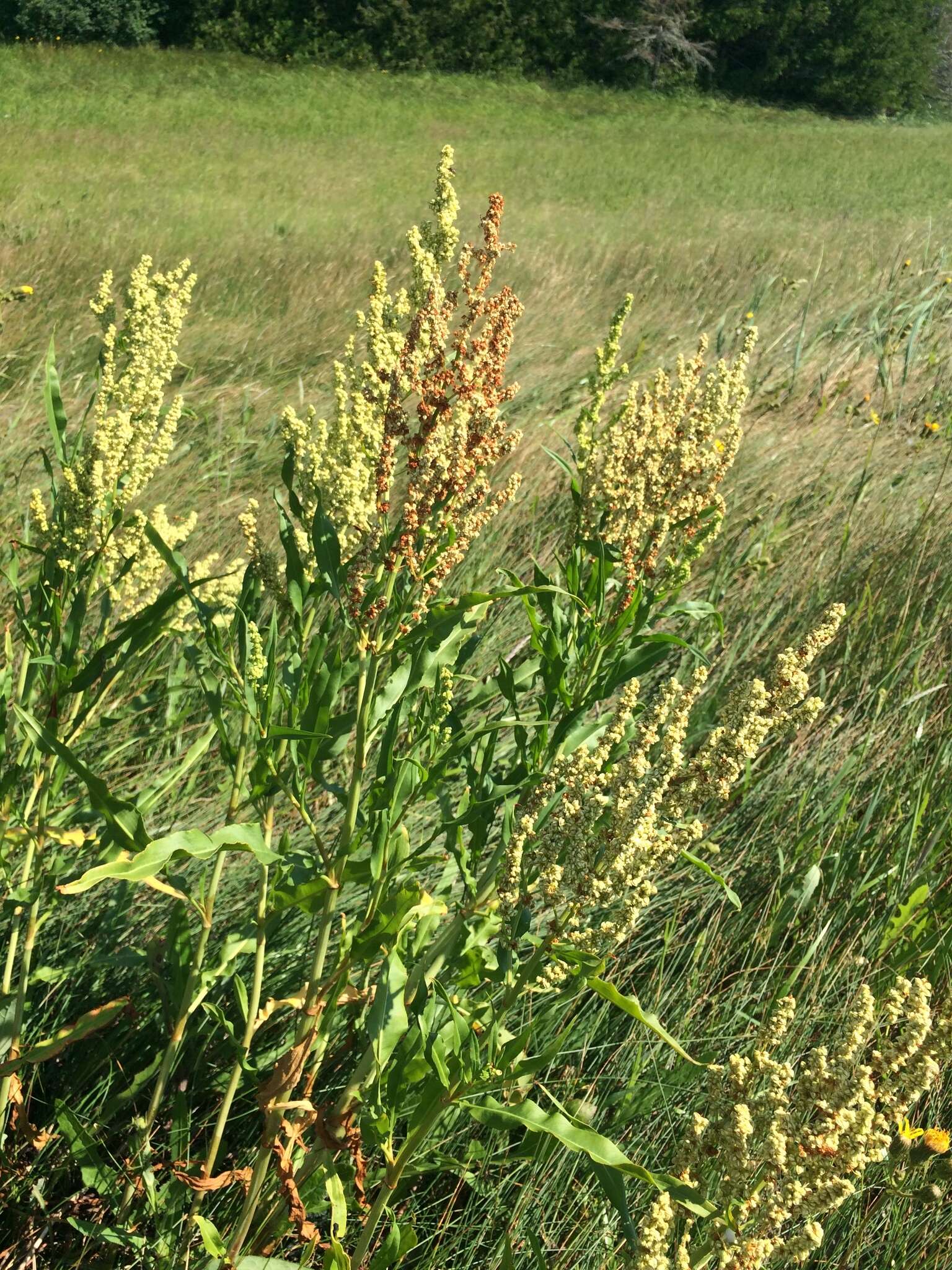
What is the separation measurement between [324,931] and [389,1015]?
0.19 meters

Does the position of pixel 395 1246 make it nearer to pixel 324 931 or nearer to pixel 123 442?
pixel 324 931

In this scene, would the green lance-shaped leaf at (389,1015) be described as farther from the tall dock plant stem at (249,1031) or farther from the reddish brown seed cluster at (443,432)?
the reddish brown seed cluster at (443,432)

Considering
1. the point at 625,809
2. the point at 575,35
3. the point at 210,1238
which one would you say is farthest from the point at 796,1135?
the point at 575,35

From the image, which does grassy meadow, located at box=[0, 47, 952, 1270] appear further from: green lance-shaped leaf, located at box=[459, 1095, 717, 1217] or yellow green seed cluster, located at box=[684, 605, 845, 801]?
yellow green seed cluster, located at box=[684, 605, 845, 801]

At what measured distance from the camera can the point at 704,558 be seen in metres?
3.34

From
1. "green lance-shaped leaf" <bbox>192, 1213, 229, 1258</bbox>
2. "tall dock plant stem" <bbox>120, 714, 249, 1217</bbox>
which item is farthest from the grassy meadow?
"green lance-shaped leaf" <bbox>192, 1213, 229, 1258</bbox>

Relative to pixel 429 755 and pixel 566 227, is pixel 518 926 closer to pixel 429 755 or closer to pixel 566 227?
pixel 429 755

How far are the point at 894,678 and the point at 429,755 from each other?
166cm

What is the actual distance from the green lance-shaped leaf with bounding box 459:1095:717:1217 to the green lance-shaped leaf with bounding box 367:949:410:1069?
0.09 m

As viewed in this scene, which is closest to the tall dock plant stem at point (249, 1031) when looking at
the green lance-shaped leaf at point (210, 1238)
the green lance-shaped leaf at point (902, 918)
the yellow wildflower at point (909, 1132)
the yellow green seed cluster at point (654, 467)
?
the green lance-shaped leaf at point (210, 1238)

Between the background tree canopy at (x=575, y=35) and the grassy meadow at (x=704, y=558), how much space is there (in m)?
14.5

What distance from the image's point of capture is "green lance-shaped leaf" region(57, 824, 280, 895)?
1.06m

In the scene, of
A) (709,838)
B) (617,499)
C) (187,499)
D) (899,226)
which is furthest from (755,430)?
(899,226)

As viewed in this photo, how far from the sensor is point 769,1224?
3.40 ft
